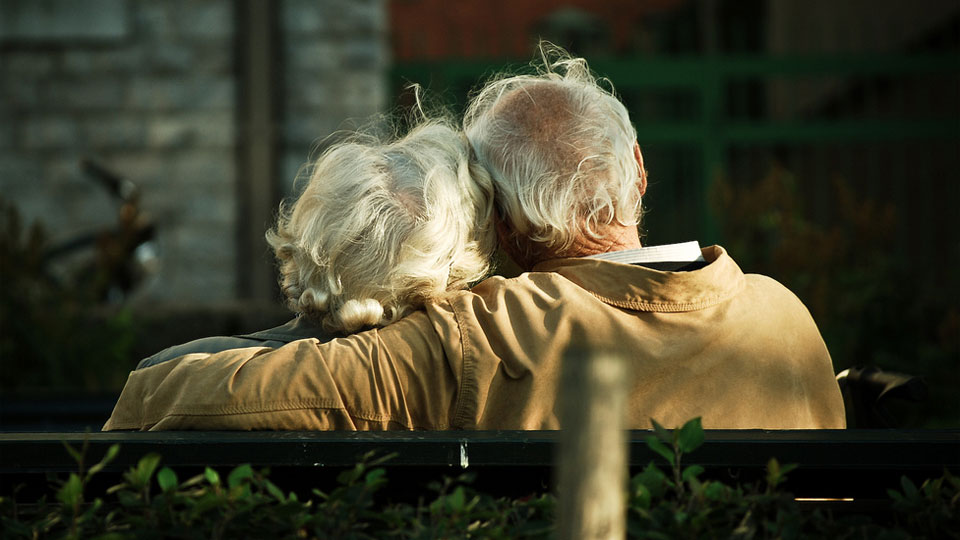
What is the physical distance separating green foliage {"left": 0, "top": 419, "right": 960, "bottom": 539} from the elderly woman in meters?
0.57

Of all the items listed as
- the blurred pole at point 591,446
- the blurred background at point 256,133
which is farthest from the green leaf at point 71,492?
the blurred background at point 256,133

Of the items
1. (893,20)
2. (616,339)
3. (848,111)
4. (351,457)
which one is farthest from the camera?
(848,111)

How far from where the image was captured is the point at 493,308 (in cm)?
194

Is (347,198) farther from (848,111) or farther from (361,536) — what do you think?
(848,111)

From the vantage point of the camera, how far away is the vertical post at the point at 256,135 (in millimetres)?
7363

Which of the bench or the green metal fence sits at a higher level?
the green metal fence

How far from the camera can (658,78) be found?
25.2ft

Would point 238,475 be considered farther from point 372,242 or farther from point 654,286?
point 654,286

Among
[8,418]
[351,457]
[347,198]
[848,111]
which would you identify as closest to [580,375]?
[351,457]

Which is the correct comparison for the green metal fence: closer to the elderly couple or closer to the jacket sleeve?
the elderly couple

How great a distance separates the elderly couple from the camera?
6.18ft

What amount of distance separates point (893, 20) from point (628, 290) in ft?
26.2

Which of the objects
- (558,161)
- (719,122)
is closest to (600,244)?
(558,161)

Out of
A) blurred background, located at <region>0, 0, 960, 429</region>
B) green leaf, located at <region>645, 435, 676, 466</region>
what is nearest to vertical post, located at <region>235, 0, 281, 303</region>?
blurred background, located at <region>0, 0, 960, 429</region>
